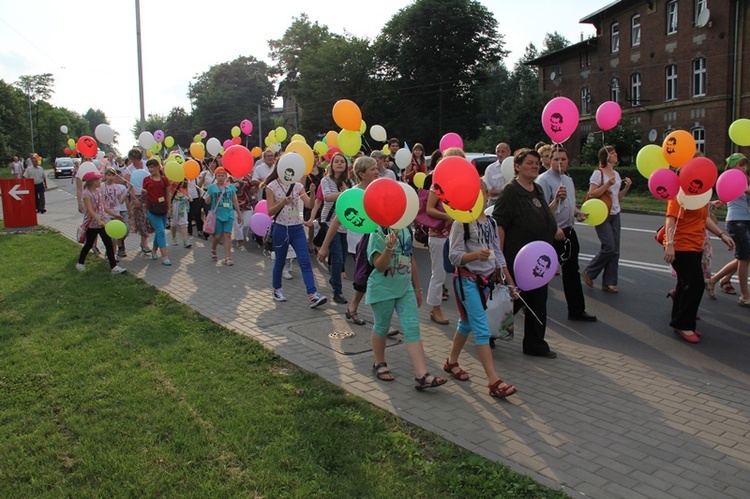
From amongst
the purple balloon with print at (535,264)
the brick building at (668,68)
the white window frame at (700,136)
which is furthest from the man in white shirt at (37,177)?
the white window frame at (700,136)

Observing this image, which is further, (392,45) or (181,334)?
(392,45)

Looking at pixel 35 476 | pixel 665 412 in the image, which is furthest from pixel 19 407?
pixel 665 412

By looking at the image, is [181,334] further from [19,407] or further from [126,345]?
[19,407]

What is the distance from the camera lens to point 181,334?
6.31 m

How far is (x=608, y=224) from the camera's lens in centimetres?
812

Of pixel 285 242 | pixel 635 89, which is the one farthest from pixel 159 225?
pixel 635 89

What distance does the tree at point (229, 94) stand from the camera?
82875mm

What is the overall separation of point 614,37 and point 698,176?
36.1 meters

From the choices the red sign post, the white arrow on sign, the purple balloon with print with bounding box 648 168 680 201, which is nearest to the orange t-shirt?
the purple balloon with print with bounding box 648 168 680 201

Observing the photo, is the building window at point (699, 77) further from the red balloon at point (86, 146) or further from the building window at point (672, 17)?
the red balloon at point (86, 146)

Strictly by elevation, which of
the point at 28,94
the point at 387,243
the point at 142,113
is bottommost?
the point at 387,243

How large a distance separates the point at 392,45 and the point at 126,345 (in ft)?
176

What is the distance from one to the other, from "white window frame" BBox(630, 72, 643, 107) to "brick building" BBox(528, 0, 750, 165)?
6cm

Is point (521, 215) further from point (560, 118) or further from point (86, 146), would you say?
point (86, 146)
